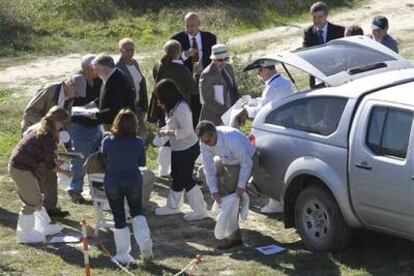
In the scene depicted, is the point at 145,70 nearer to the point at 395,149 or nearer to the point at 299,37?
the point at 299,37

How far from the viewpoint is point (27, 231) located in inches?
373

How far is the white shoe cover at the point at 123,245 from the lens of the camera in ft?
28.6

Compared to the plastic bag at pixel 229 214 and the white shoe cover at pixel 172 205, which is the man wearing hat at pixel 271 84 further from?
the white shoe cover at pixel 172 205

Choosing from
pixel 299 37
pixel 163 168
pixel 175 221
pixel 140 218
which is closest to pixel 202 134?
pixel 140 218

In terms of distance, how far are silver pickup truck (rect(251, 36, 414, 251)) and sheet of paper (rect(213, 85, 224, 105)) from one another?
1451 mm

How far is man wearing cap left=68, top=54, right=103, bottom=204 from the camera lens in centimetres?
1040

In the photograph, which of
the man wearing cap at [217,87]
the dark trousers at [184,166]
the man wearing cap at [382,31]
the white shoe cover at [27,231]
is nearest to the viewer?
the white shoe cover at [27,231]

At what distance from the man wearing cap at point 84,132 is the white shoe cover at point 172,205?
3.47 ft

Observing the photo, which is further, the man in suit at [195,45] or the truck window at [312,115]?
the man in suit at [195,45]

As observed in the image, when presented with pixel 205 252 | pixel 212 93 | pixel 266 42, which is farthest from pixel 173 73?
pixel 266 42

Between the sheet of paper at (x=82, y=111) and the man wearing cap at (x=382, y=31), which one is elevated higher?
the man wearing cap at (x=382, y=31)

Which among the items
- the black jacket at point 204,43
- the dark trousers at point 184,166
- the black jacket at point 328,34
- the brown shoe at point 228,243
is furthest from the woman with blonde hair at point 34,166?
the black jacket at point 328,34

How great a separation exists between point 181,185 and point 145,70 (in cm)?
755

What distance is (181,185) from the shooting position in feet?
33.1
